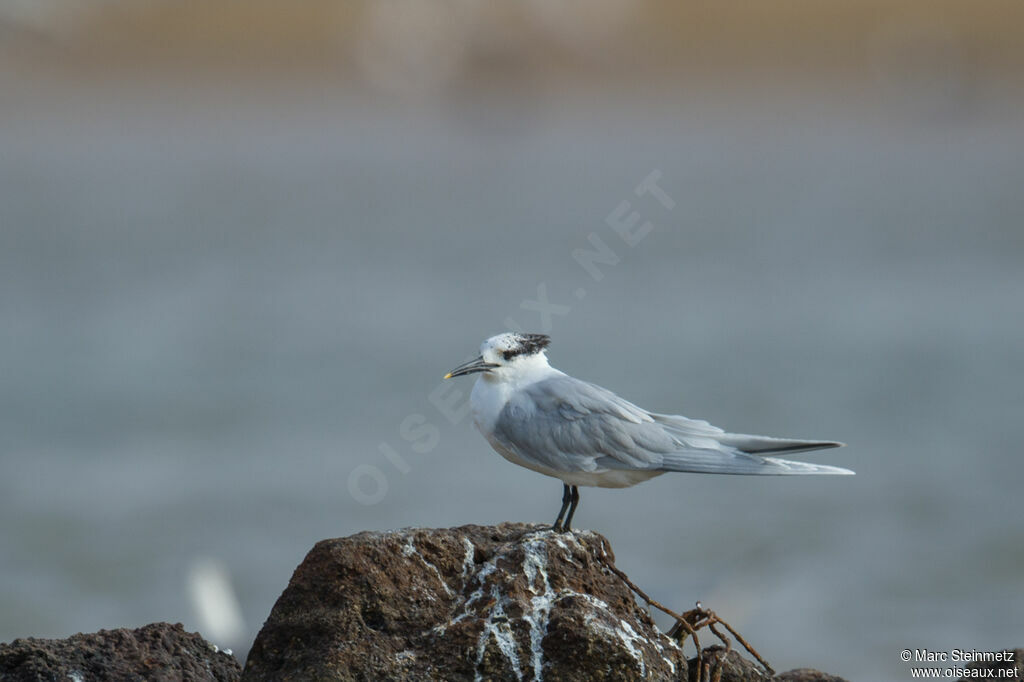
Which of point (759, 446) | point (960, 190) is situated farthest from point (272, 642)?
point (960, 190)

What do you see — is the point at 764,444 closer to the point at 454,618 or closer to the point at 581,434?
the point at 581,434

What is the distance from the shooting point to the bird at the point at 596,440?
5934mm

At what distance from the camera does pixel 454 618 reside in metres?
4.88

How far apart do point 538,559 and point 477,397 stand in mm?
1412

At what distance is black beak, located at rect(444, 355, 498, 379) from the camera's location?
6.18 m

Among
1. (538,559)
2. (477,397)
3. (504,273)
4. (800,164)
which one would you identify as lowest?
(538,559)

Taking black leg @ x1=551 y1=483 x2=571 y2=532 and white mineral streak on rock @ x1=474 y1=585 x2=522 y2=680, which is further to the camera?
black leg @ x1=551 y1=483 x2=571 y2=532

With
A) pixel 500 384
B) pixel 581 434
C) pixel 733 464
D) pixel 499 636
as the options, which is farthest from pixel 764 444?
pixel 499 636

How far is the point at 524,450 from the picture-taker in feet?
19.8

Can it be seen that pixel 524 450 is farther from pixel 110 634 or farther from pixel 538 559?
pixel 110 634

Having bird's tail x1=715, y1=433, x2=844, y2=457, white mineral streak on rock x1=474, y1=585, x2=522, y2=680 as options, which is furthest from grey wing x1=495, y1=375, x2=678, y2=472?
white mineral streak on rock x1=474, y1=585, x2=522, y2=680

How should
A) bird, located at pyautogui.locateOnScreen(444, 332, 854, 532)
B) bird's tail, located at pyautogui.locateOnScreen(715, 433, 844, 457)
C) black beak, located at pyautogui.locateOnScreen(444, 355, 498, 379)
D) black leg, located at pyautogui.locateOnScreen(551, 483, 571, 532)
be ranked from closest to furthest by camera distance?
1. black leg, located at pyautogui.locateOnScreen(551, 483, 571, 532)
2. bird's tail, located at pyautogui.locateOnScreen(715, 433, 844, 457)
3. bird, located at pyautogui.locateOnScreen(444, 332, 854, 532)
4. black beak, located at pyautogui.locateOnScreen(444, 355, 498, 379)

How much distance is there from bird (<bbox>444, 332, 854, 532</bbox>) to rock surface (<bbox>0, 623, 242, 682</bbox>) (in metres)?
1.57

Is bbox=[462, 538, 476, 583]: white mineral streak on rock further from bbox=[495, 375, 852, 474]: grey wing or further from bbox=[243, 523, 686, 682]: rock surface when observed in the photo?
bbox=[495, 375, 852, 474]: grey wing
